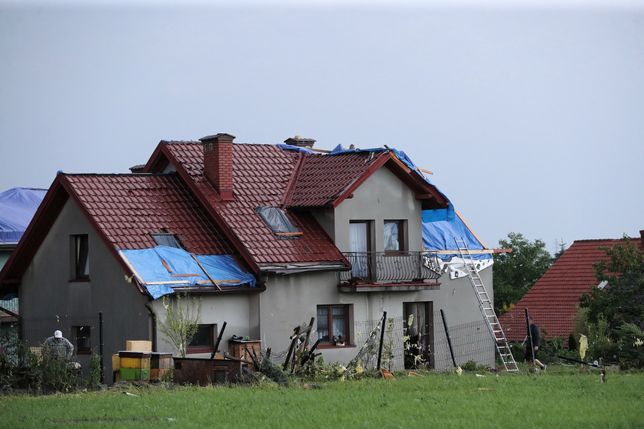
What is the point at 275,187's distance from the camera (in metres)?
40.6

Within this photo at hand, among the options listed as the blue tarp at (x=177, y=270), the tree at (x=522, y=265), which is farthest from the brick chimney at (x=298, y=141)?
the tree at (x=522, y=265)

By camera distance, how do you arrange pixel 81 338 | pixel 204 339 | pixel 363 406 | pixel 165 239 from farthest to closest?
pixel 81 338 < pixel 165 239 < pixel 204 339 < pixel 363 406

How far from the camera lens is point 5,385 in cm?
Result: 2941

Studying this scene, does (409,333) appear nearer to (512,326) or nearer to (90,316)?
(90,316)

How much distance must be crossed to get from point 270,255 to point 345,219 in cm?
334

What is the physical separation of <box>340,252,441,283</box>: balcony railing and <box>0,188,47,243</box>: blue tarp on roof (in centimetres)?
1668

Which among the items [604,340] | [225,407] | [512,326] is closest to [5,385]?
[225,407]

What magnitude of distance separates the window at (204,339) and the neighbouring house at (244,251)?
0.04 metres

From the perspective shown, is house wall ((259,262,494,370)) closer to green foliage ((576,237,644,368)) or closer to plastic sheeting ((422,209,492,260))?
plastic sheeting ((422,209,492,260))

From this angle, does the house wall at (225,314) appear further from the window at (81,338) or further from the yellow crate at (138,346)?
the window at (81,338)

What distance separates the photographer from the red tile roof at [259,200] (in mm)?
37562

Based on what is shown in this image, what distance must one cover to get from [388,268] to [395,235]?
1691mm

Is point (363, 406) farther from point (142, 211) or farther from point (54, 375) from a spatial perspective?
point (142, 211)

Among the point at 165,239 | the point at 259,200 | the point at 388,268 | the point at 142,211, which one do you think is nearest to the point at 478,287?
the point at 388,268
